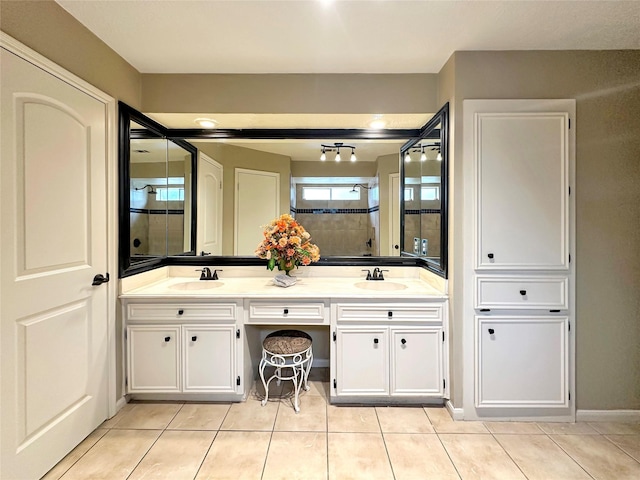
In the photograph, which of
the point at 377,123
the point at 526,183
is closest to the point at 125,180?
the point at 377,123

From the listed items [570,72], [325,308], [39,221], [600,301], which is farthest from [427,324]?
[39,221]

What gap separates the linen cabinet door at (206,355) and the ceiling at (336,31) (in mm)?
1849

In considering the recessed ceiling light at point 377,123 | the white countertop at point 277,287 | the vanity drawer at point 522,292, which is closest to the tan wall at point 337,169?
the recessed ceiling light at point 377,123

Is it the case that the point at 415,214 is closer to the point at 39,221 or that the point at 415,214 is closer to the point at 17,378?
the point at 39,221

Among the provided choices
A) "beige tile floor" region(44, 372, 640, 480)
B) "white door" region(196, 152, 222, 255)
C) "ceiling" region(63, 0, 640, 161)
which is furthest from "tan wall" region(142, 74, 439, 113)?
"beige tile floor" region(44, 372, 640, 480)

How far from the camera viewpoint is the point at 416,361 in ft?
6.88

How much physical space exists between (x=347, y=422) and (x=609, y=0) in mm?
2765

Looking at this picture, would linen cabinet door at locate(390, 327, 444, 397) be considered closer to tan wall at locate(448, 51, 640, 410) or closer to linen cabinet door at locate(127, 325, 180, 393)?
tan wall at locate(448, 51, 640, 410)

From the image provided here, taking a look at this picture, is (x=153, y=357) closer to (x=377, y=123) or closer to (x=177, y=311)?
(x=177, y=311)

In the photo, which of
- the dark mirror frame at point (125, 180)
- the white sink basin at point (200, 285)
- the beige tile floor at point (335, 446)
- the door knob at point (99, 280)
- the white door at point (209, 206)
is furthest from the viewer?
the white door at point (209, 206)

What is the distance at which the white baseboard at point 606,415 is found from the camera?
6.61 ft

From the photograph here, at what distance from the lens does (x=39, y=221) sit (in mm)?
1512

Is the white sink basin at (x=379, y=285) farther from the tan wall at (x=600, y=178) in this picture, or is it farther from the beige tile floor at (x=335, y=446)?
the beige tile floor at (x=335, y=446)

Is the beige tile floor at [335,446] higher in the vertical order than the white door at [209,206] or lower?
lower
